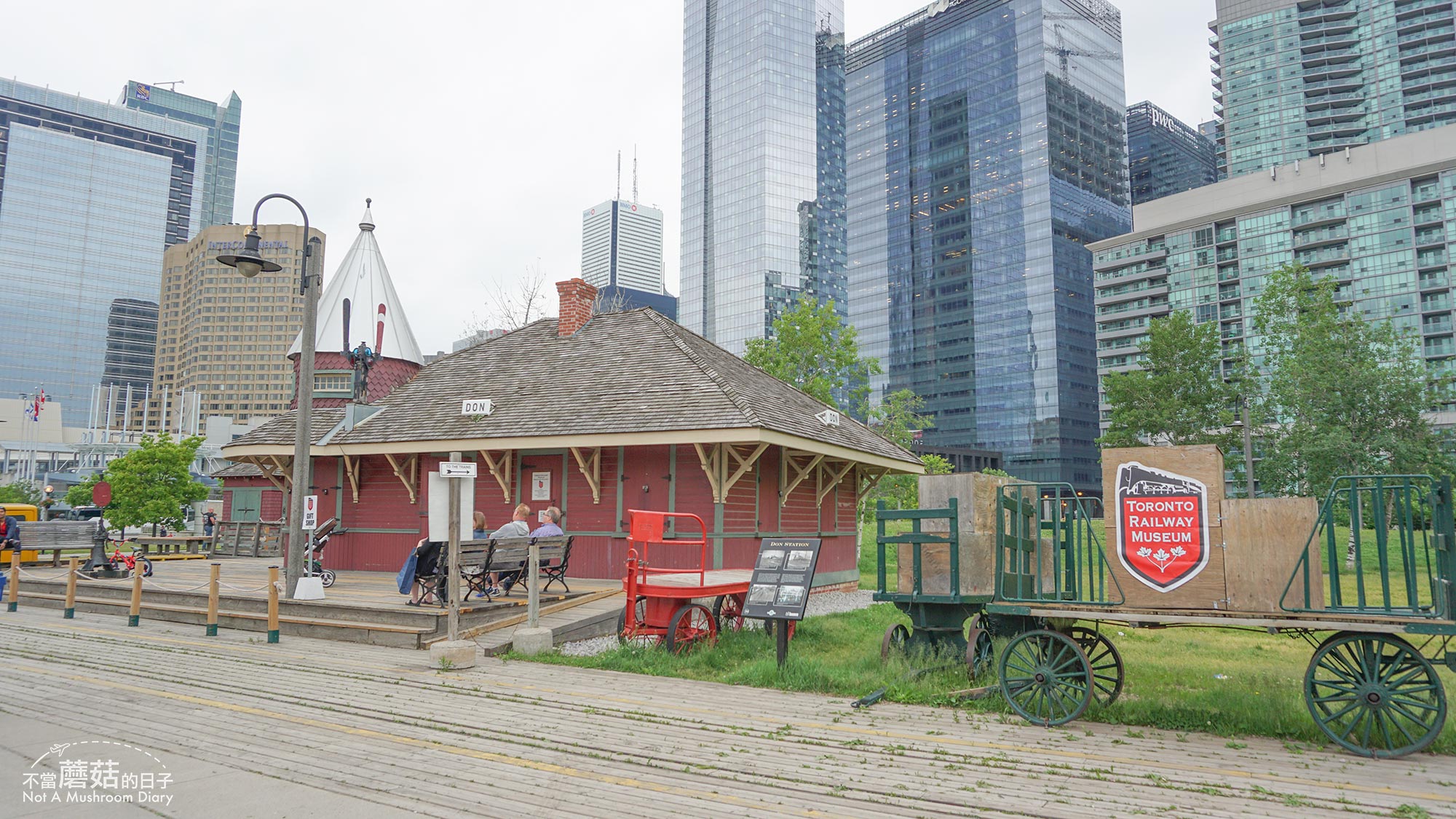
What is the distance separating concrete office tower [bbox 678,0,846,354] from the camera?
6024 inches

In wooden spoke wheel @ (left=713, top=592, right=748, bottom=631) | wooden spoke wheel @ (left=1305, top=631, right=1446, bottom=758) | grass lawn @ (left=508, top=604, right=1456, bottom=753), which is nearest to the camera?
wooden spoke wheel @ (left=1305, top=631, right=1446, bottom=758)

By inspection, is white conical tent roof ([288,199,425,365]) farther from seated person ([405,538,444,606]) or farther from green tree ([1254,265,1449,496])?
green tree ([1254,265,1449,496])

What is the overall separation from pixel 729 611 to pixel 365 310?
16.1 metres

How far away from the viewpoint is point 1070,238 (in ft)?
427

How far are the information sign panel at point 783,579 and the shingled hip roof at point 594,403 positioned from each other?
16.0 feet

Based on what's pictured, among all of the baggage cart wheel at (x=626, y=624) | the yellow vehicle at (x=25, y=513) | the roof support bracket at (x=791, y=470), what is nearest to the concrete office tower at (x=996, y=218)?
the roof support bracket at (x=791, y=470)

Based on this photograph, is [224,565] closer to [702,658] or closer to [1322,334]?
[702,658]

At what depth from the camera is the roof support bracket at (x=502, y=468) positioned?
1736cm

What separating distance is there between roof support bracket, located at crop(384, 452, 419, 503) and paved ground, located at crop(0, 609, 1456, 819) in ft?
32.2

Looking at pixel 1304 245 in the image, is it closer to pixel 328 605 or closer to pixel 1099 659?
pixel 1099 659

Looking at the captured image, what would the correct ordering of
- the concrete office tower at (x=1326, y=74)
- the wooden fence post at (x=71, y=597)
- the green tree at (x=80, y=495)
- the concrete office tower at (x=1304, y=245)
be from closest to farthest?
the wooden fence post at (x=71, y=597)
the green tree at (x=80, y=495)
the concrete office tower at (x=1304, y=245)
the concrete office tower at (x=1326, y=74)

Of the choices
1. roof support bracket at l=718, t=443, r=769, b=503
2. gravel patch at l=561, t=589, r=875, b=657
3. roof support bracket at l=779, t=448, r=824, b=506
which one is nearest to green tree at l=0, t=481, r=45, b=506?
roof support bracket at l=779, t=448, r=824, b=506

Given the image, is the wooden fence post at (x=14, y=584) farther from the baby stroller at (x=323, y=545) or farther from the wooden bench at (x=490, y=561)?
the wooden bench at (x=490, y=561)

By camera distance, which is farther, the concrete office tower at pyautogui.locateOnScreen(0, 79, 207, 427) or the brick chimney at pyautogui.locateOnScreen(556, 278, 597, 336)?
the concrete office tower at pyautogui.locateOnScreen(0, 79, 207, 427)
